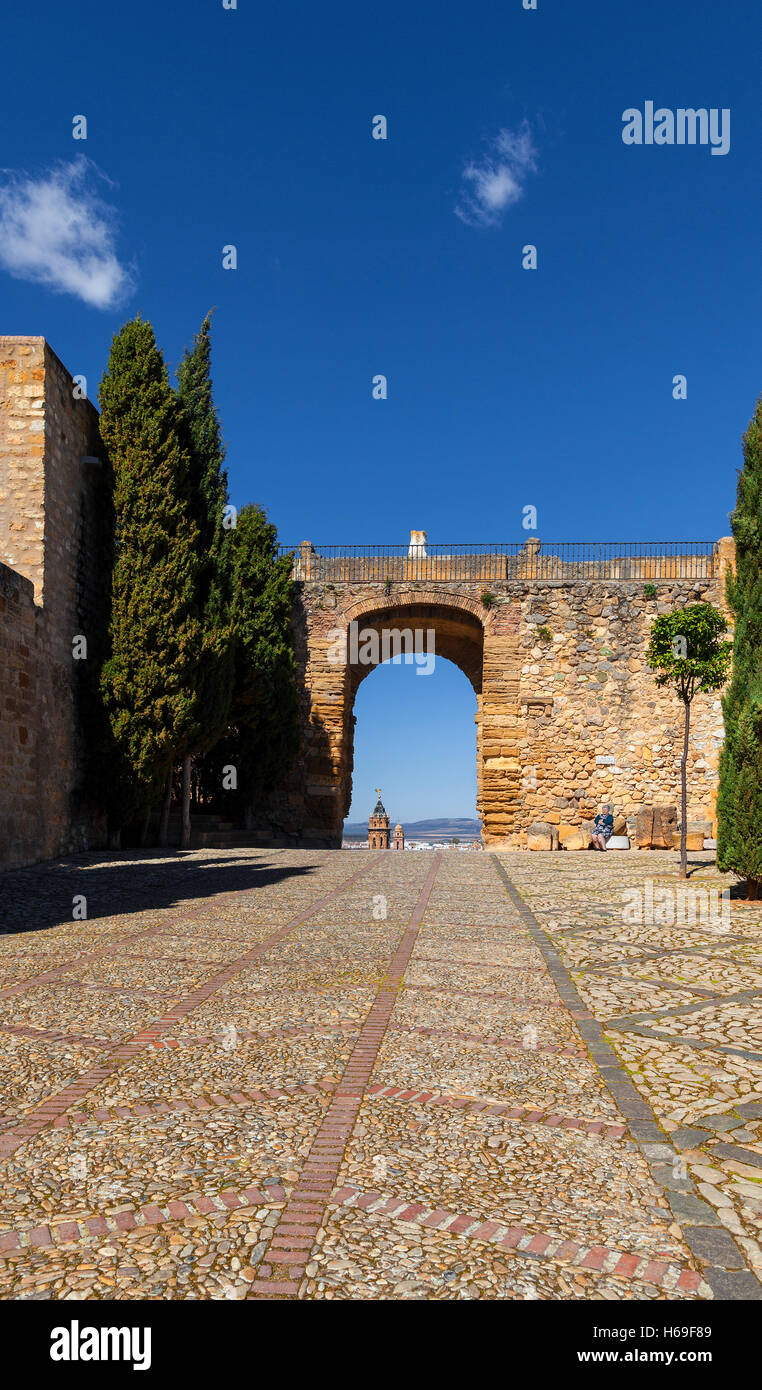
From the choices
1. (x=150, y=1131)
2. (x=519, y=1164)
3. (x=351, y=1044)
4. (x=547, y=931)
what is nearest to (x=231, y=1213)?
(x=150, y=1131)

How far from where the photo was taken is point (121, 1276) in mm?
1954

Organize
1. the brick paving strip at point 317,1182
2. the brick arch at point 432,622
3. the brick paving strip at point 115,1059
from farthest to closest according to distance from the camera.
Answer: the brick arch at point 432,622
the brick paving strip at point 115,1059
the brick paving strip at point 317,1182

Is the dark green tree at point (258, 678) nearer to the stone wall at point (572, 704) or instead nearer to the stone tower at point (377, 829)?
the stone wall at point (572, 704)

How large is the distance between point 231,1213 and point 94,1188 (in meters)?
0.44

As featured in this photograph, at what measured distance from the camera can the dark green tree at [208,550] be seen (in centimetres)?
1447

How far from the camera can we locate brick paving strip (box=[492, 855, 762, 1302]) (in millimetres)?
1984

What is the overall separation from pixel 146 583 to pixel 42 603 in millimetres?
2028

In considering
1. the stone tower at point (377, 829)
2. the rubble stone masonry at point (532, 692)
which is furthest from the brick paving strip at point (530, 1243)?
the stone tower at point (377, 829)

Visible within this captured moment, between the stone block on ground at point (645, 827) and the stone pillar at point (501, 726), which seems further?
the stone pillar at point (501, 726)

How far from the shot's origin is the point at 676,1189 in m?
2.44

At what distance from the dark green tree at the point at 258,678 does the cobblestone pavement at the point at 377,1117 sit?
36.9 feet

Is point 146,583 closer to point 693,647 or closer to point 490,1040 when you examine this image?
point 693,647

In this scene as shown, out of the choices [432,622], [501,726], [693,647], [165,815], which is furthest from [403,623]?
[693,647]
